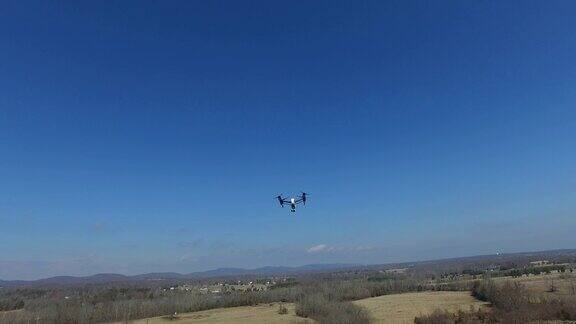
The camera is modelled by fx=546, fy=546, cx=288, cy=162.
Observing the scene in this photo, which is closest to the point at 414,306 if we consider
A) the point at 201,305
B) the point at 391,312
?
the point at 391,312

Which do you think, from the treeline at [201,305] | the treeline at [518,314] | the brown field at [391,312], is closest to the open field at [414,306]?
the brown field at [391,312]

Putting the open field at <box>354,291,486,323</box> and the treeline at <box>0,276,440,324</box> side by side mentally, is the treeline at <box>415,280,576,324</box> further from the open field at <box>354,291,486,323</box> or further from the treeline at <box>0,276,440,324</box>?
the treeline at <box>0,276,440,324</box>

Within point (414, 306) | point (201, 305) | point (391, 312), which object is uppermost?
point (201, 305)

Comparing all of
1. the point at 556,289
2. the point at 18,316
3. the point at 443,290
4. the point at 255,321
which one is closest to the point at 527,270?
the point at 443,290

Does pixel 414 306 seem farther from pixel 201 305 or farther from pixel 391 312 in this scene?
pixel 201 305

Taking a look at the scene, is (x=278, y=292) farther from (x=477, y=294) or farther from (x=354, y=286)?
(x=477, y=294)

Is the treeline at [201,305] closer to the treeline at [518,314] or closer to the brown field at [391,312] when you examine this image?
the brown field at [391,312]

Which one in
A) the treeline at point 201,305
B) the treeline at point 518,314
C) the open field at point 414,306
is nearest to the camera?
the treeline at point 518,314

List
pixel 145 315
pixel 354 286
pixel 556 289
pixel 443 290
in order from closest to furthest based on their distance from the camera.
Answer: pixel 556 289
pixel 145 315
pixel 443 290
pixel 354 286

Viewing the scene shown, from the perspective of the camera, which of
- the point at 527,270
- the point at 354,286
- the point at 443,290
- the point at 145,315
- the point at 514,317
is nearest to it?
the point at 514,317
